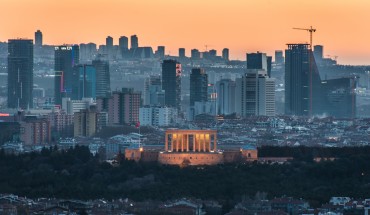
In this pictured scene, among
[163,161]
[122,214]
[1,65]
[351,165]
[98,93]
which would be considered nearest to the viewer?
[122,214]

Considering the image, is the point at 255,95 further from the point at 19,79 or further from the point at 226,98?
the point at 19,79

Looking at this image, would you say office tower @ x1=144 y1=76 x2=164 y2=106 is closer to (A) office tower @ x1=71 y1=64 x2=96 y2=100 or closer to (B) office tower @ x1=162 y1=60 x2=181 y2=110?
(B) office tower @ x1=162 y1=60 x2=181 y2=110

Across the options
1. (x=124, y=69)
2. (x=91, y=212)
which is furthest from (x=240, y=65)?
(x=91, y=212)

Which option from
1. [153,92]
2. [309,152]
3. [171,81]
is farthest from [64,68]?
[309,152]

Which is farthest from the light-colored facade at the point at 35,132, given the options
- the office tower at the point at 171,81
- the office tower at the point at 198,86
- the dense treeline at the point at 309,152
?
the office tower at the point at 198,86

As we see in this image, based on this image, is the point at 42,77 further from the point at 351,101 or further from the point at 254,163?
the point at 254,163

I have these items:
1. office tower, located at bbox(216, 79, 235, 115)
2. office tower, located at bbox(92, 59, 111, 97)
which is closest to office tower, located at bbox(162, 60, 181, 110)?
office tower, located at bbox(216, 79, 235, 115)

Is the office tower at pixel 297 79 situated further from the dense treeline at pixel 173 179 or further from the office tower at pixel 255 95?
the dense treeline at pixel 173 179
